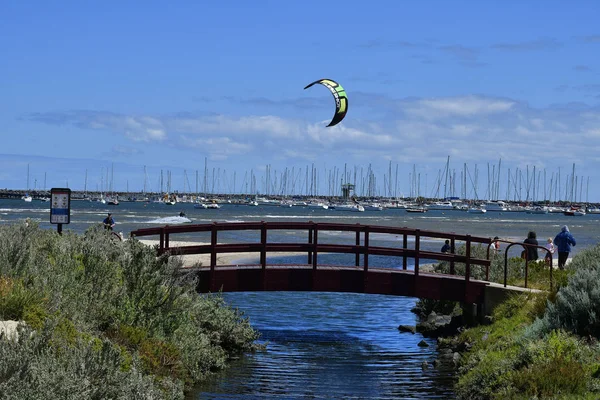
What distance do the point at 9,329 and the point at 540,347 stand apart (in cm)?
767

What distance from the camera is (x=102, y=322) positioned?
1441 cm

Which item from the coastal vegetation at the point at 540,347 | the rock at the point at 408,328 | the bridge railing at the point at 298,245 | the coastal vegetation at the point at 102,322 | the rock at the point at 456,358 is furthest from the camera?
the rock at the point at 408,328

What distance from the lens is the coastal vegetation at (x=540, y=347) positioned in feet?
42.6

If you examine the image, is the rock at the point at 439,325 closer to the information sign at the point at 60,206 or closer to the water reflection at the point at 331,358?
the water reflection at the point at 331,358

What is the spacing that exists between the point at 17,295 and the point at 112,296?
113 inches

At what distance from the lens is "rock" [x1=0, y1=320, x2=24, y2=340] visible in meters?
10.9

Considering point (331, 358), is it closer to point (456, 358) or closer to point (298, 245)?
point (298, 245)

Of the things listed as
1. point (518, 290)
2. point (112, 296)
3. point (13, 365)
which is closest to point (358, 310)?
point (518, 290)

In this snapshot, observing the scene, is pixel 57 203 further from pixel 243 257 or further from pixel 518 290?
pixel 243 257

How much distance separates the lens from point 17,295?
12.6 m

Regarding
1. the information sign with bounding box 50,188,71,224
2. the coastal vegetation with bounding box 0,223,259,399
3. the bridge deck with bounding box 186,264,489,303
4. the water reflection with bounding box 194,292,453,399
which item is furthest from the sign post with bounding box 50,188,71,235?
the water reflection with bounding box 194,292,453,399

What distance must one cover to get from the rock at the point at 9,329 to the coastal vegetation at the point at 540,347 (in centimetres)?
676

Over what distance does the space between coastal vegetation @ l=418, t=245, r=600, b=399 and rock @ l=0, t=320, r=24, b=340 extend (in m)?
6.76

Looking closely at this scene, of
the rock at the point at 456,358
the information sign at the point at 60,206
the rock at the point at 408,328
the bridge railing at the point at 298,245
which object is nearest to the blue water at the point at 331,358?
the rock at the point at 456,358
